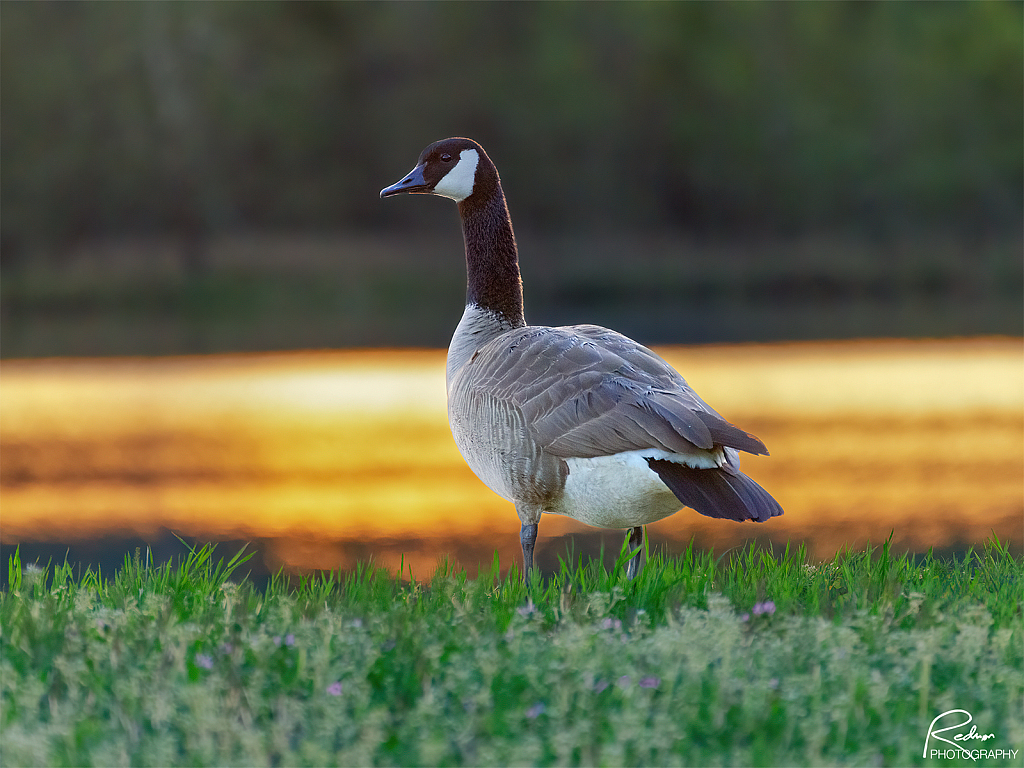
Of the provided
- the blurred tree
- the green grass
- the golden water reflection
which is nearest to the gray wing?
the green grass

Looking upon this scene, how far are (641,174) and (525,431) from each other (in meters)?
37.0

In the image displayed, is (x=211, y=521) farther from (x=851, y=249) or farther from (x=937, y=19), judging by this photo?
(x=937, y=19)

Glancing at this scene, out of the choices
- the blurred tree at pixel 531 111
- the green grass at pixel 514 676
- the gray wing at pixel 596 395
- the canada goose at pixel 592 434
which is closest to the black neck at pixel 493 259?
the canada goose at pixel 592 434

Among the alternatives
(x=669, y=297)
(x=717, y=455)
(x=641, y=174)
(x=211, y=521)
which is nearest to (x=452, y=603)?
(x=717, y=455)

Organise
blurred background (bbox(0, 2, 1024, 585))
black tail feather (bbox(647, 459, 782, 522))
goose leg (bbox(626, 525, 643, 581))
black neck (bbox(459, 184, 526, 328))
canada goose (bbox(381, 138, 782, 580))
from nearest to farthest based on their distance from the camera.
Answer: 1. black tail feather (bbox(647, 459, 782, 522))
2. canada goose (bbox(381, 138, 782, 580))
3. goose leg (bbox(626, 525, 643, 581))
4. black neck (bbox(459, 184, 526, 328))
5. blurred background (bbox(0, 2, 1024, 585))

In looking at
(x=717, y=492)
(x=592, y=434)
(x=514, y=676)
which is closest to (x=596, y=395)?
(x=592, y=434)

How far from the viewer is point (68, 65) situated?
33.1 m

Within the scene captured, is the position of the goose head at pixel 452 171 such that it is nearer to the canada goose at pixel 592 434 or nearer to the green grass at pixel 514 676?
the canada goose at pixel 592 434

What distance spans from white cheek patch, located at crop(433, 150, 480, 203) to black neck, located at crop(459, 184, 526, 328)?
7cm

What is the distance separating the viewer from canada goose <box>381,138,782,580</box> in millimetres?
4500

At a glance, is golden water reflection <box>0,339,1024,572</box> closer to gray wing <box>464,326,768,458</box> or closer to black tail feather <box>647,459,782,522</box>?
gray wing <box>464,326,768,458</box>

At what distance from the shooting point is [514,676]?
141 inches

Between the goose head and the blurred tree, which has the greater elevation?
the blurred tree

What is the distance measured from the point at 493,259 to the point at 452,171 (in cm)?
59
